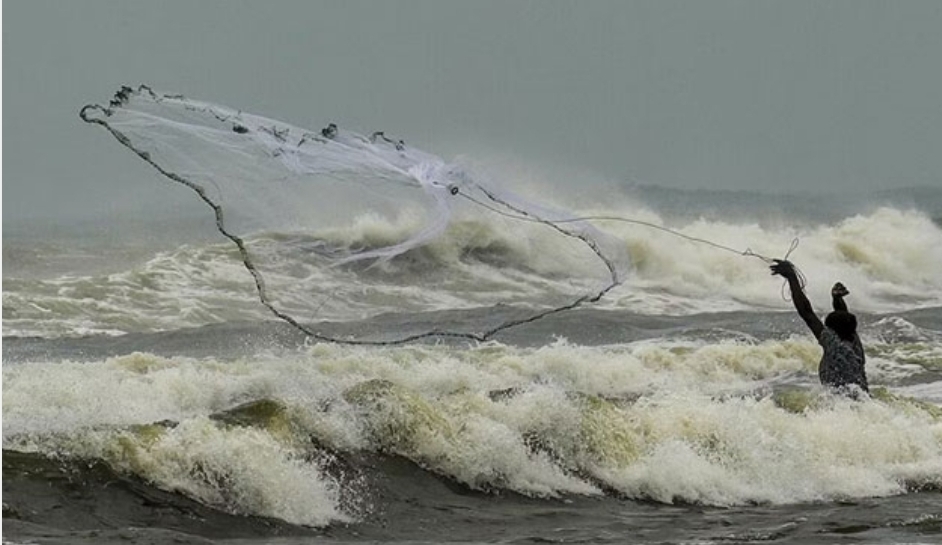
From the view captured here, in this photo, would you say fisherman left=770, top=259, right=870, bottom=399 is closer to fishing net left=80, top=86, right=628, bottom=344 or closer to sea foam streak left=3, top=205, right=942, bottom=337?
sea foam streak left=3, top=205, right=942, bottom=337

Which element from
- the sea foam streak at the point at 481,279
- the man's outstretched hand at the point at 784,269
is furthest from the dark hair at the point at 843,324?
the sea foam streak at the point at 481,279

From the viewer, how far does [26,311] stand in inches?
867

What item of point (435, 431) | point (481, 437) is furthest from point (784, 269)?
point (435, 431)

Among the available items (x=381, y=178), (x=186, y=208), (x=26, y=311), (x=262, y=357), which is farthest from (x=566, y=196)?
(x=381, y=178)

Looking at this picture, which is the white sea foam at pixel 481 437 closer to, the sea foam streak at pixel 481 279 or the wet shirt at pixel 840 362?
the wet shirt at pixel 840 362

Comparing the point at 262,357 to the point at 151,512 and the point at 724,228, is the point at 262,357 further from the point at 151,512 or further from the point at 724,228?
the point at 724,228

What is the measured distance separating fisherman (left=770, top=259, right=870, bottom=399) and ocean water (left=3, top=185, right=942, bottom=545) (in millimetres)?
217

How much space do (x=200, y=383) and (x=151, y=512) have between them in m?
4.64

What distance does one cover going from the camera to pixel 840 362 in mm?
13055

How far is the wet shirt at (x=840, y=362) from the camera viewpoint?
12.9 metres

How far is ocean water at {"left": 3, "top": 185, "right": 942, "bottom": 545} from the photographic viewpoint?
909 cm

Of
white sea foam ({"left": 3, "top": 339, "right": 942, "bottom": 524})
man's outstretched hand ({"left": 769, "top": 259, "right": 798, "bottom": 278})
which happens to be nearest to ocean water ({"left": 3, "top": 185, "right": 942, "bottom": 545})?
white sea foam ({"left": 3, "top": 339, "right": 942, "bottom": 524})

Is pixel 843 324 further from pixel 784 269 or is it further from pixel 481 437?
pixel 481 437

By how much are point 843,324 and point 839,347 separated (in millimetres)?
254
